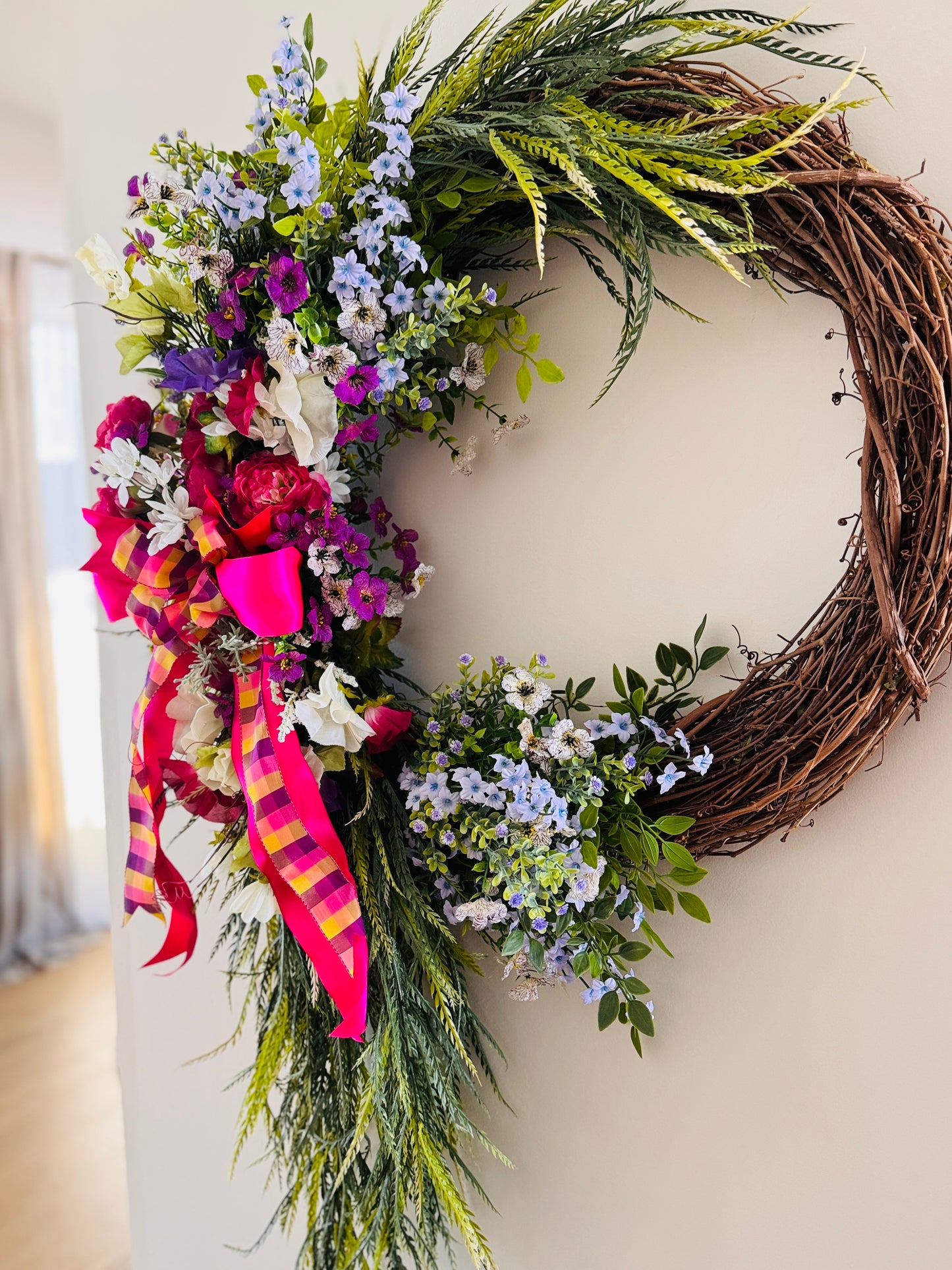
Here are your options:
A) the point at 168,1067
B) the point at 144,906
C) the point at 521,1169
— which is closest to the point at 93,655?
the point at 168,1067

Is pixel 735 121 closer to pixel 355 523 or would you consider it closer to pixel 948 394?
pixel 948 394

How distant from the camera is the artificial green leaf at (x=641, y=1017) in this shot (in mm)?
768

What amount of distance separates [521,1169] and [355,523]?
2.35 feet

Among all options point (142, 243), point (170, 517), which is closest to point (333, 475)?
point (170, 517)

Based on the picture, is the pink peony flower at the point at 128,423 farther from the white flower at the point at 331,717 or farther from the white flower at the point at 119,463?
the white flower at the point at 331,717

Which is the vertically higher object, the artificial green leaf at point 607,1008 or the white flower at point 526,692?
the white flower at point 526,692

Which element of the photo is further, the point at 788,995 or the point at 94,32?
the point at 94,32

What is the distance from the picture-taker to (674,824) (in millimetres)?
707

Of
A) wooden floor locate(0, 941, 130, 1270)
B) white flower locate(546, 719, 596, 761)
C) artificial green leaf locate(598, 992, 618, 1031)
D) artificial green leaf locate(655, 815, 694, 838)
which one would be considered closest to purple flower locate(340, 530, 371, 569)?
white flower locate(546, 719, 596, 761)

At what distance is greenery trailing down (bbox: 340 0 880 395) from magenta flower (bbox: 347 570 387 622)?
0.29m

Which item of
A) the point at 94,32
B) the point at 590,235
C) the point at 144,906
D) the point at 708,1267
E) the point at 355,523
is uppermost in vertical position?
the point at 94,32

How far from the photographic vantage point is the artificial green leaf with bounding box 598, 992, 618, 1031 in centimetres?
77

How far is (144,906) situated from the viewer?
0.93 metres

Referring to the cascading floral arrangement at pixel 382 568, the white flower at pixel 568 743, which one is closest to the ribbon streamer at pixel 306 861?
the cascading floral arrangement at pixel 382 568
